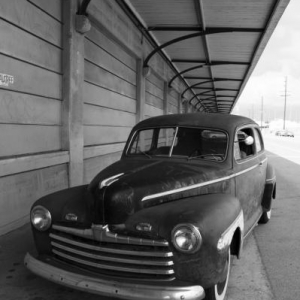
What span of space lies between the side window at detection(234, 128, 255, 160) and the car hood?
47 cm

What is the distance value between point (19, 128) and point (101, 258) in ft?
9.26

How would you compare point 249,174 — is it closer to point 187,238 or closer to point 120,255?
point 187,238

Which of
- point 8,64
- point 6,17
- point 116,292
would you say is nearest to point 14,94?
point 8,64

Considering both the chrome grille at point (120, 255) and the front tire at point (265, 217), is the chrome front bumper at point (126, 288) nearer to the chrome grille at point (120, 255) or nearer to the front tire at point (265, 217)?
the chrome grille at point (120, 255)

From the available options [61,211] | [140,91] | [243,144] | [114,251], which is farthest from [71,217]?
[140,91]

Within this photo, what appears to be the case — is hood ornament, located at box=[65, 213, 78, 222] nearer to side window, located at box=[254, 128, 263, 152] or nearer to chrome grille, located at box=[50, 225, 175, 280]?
chrome grille, located at box=[50, 225, 175, 280]

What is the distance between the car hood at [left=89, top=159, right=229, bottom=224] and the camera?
271 cm

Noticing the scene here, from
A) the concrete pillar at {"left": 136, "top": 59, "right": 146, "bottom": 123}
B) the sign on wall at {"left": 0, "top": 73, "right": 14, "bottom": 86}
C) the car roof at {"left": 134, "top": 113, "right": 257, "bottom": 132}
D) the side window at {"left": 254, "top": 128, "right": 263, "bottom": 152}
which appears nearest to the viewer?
the car roof at {"left": 134, "top": 113, "right": 257, "bottom": 132}

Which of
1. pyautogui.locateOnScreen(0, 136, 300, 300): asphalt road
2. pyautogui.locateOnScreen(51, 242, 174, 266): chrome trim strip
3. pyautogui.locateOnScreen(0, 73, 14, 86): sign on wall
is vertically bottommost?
pyautogui.locateOnScreen(0, 136, 300, 300): asphalt road

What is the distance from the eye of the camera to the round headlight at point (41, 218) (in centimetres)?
296

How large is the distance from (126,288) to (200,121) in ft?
7.18

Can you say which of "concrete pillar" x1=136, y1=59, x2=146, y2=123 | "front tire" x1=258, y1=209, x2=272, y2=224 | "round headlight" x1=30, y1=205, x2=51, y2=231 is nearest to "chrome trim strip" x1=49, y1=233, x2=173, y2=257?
"round headlight" x1=30, y1=205, x2=51, y2=231

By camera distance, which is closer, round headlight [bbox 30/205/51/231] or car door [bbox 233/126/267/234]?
round headlight [bbox 30/205/51/231]

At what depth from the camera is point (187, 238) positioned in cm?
246
